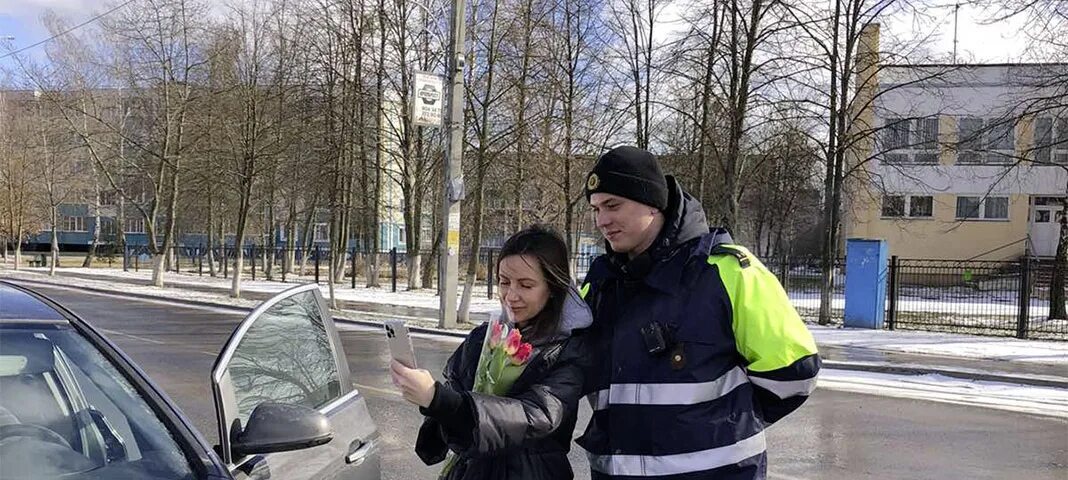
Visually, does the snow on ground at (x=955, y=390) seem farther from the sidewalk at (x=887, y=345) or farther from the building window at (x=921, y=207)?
the building window at (x=921, y=207)

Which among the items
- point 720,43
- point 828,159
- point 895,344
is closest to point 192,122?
point 720,43

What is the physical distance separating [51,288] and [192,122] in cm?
702

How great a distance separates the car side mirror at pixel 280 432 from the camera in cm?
226

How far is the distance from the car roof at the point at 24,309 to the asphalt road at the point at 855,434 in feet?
9.48

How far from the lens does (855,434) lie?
764cm

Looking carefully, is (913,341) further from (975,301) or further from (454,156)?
(975,301)

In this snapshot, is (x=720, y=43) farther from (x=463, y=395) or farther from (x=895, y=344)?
(x=463, y=395)

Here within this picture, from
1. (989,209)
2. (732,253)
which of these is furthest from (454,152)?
(989,209)

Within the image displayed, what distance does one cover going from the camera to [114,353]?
7.63ft

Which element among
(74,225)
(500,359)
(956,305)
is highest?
(74,225)

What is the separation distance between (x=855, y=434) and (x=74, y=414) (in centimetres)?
717

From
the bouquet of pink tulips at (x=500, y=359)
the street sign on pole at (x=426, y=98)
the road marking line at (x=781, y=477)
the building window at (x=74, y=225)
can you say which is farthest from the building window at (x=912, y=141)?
the building window at (x=74, y=225)

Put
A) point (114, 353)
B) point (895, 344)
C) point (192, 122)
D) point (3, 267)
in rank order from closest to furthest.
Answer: point (114, 353) → point (895, 344) → point (192, 122) → point (3, 267)

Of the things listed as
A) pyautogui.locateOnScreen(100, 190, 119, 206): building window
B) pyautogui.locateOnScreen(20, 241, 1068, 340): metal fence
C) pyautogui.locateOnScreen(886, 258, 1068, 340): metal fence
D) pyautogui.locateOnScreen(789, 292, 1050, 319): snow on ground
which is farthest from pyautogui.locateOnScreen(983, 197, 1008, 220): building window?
pyautogui.locateOnScreen(100, 190, 119, 206): building window
